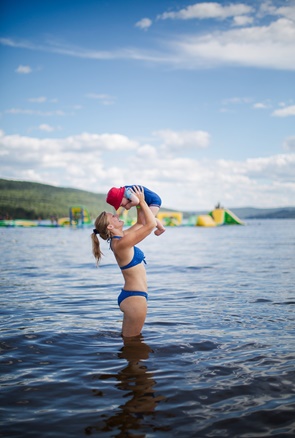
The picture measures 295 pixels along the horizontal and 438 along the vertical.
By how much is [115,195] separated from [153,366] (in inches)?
81.8

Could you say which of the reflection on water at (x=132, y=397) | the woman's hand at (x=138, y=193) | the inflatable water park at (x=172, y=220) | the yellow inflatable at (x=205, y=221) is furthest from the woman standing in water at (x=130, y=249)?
the yellow inflatable at (x=205, y=221)

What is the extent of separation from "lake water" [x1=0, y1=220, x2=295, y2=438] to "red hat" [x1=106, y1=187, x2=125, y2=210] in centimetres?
196

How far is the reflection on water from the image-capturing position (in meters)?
3.56

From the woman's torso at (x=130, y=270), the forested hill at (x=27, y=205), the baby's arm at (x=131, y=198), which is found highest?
the forested hill at (x=27, y=205)

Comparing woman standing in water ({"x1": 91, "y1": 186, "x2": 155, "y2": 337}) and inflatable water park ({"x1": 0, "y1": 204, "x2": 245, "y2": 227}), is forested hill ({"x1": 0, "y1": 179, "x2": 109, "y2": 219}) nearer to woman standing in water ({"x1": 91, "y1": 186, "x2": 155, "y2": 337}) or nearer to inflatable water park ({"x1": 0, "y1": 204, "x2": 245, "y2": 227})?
inflatable water park ({"x1": 0, "y1": 204, "x2": 245, "y2": 227})

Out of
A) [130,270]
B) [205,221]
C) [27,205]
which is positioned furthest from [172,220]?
[27,205]

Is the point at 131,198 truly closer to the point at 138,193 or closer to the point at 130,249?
the point at 138,193

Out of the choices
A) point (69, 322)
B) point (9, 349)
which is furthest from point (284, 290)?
point (9, 349)

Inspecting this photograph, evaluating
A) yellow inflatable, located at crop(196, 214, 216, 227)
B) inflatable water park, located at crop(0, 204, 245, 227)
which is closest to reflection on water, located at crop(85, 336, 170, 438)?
inflatable water park, located at crop(0, 204, 245, 227)

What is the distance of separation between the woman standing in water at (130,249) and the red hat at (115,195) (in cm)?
20

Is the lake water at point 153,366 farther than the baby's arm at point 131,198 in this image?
No

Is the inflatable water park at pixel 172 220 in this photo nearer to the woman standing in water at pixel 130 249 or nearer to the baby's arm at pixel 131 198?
the woman standing in water at pixel 130 249

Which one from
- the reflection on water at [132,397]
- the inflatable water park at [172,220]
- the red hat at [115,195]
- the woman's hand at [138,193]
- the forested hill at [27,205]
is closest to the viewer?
the reflection on water at [132,397]

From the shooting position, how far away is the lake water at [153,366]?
367 centimetres
